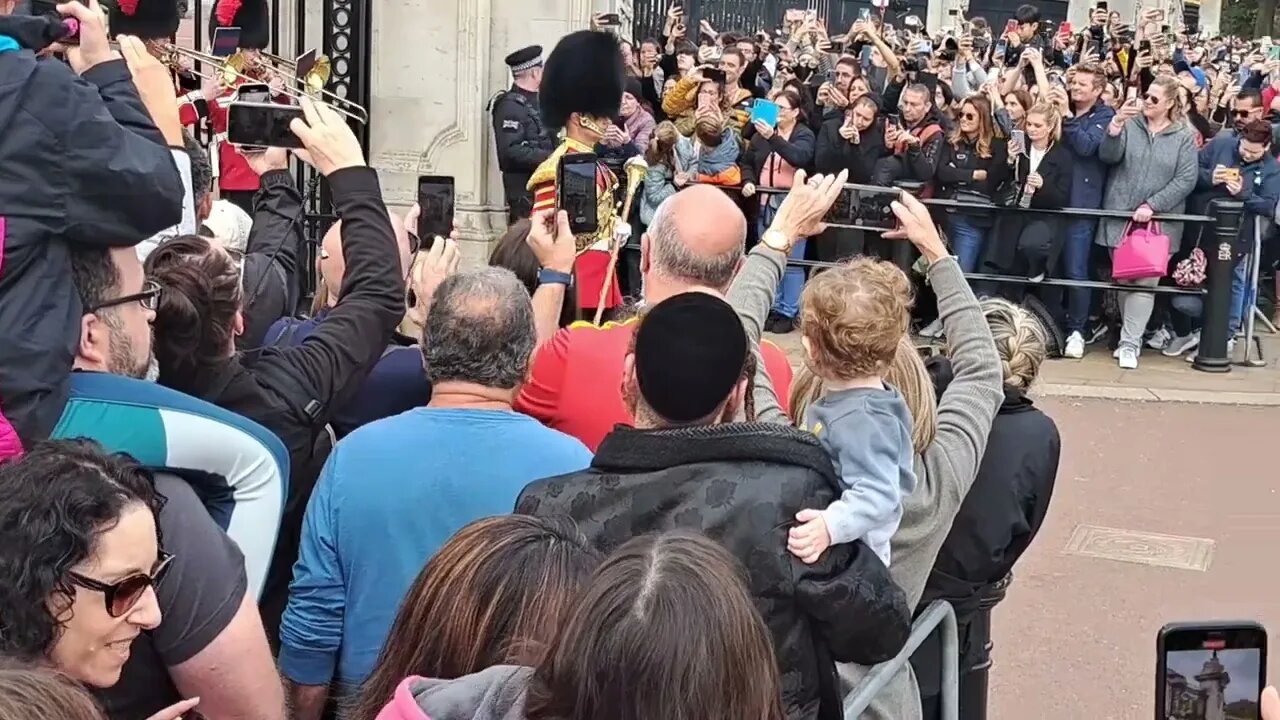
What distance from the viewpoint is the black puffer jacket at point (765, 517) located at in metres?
2.64

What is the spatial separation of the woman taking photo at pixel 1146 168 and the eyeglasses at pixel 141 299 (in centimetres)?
867

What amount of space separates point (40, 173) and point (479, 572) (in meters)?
1.16

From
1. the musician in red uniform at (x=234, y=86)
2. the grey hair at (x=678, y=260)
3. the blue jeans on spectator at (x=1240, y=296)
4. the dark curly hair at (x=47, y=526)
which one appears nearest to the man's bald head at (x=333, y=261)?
the grey hair at (x=678, y=260)

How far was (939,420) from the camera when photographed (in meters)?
3.43

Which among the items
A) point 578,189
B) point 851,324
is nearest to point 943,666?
point 851,324

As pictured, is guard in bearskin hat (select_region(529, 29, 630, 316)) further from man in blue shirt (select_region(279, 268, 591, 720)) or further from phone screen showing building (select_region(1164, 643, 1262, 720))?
phone screen showing building (select_region(1164, 643, 1262, 720))

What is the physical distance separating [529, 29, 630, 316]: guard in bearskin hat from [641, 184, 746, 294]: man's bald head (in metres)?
2.40

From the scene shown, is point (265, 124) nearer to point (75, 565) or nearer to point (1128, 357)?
point (75, 565)

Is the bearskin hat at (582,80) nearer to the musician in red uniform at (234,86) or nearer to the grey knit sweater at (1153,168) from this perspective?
the musician in red uniform at (234,86)

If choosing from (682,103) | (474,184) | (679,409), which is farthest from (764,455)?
(682,103)

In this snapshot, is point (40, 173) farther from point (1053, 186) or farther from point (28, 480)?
point (1053, 186)

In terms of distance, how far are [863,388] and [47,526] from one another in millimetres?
1652

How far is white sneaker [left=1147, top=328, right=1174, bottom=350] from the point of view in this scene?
11203mm

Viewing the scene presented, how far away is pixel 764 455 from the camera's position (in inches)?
106
